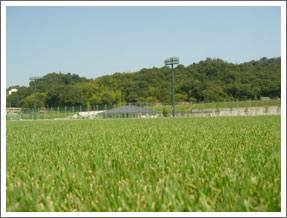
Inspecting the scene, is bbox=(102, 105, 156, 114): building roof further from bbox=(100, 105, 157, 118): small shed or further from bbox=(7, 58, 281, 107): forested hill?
bbox=(7, 58, 281, 107): forested hill

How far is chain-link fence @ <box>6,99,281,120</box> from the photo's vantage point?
3089 centimetres

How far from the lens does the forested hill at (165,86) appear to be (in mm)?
38188

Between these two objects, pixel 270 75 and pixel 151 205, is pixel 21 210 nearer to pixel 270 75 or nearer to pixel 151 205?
pixel 151 205

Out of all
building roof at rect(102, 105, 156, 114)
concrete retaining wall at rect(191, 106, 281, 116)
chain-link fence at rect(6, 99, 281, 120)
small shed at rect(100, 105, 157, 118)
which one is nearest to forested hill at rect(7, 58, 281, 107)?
chain-link fence at rect(6, 99, 281, 120)

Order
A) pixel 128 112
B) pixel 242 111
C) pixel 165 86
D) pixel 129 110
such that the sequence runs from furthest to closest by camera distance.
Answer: pixel 165 86 < pixel 129 110 < pixel 128 112 < pixel 242 111

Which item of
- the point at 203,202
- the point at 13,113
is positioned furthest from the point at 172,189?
the point at 13,113

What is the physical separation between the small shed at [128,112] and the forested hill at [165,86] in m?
10.1

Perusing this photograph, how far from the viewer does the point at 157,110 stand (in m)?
38.3

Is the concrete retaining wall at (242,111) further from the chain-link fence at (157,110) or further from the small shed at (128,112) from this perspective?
the small shed at (128,112)

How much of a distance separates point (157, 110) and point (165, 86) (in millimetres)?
11838

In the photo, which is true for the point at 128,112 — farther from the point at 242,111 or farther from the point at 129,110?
the point at 242,111

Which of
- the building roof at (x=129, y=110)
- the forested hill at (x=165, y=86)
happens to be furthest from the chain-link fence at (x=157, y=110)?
the forested hill at (x=165, y=86)

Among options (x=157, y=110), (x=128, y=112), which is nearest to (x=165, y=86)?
(x=157, y=110)

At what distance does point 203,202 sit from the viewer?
1.03 metres
